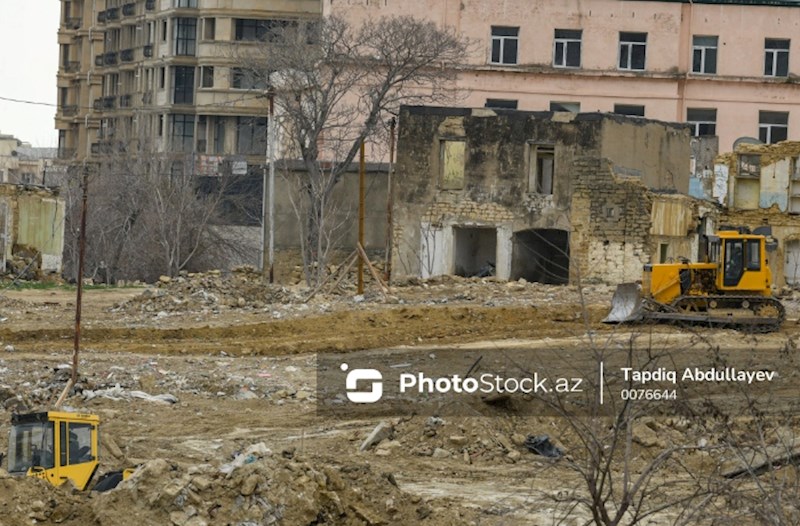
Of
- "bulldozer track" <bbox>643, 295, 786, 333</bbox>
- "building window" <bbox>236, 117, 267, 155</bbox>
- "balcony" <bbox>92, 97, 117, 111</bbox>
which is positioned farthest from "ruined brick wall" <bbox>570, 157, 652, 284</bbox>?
"balcony" <bbox>92, 97, 117, 111</bbox>

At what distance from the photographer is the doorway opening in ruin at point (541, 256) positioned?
4512 centimetres

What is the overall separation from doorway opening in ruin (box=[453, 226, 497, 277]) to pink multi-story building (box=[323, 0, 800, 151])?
13.3m

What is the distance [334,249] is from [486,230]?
5.49m

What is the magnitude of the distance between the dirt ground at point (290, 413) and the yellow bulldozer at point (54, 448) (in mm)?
759

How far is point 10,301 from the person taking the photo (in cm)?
3897

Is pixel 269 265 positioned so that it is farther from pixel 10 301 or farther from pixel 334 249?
pixel 10 301

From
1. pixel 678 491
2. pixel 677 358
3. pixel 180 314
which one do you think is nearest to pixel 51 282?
pixel 180 314

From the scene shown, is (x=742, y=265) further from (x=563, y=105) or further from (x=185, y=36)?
(x=185, y=36)

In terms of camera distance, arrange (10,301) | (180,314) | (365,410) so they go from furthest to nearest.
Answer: (10,301) → (180,314) → (365,410)

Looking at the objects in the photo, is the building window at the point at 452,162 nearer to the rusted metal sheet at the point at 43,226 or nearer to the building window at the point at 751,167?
the building window at the point at 751,167

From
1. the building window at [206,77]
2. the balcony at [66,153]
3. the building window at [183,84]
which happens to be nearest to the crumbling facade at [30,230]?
the building window at [206,77]

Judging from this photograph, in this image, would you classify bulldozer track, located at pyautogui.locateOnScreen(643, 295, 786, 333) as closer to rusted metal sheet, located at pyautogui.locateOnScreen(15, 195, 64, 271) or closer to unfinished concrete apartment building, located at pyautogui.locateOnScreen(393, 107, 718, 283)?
unfinished concrete apartment building, located at pyautogui.locateOnScreen(393, 107, 718, 283)

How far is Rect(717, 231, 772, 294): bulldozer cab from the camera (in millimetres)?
32438

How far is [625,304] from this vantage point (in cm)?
3288
